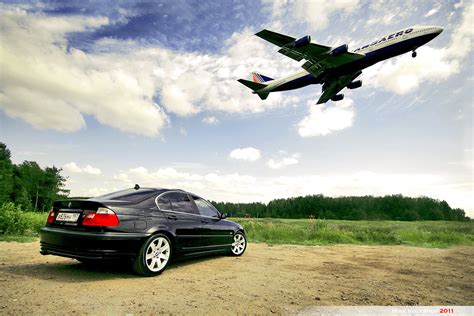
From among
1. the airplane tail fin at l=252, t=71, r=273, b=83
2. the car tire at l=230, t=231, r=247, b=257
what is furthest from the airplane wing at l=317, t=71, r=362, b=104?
the car tire at l=230, t=231, r=247, b=257

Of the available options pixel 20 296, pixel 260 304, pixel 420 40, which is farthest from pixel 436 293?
pixel 420 40

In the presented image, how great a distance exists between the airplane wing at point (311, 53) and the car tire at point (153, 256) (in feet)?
54.2

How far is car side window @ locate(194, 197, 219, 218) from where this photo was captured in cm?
632

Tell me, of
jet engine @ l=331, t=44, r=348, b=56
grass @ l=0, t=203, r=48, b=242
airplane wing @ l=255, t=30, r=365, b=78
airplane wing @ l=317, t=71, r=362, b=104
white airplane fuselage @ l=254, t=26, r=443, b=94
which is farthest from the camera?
airplane wing @ l=317, t=71, r=362, b=104

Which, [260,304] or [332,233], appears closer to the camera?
[260,304]

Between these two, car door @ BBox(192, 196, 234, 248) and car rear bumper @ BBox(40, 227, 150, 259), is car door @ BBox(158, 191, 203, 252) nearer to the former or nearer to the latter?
car door @ BBox(192, 196, 234, 248)

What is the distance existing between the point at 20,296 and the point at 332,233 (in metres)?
11.4

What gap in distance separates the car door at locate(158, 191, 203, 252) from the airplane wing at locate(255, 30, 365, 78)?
15450 mm

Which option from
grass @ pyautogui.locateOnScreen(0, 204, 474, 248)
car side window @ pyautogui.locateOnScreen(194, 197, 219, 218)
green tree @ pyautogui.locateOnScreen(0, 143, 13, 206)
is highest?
green tree @ pyautogui.locateOnScreen(0, 143, 13, 206)

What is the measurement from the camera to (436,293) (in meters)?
4.39

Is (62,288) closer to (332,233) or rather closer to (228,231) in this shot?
(228,231)

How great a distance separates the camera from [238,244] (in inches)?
285

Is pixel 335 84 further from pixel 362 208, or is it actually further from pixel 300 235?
pixel 362 208

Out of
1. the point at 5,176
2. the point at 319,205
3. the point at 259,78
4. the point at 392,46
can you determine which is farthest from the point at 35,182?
the point at 319,205
